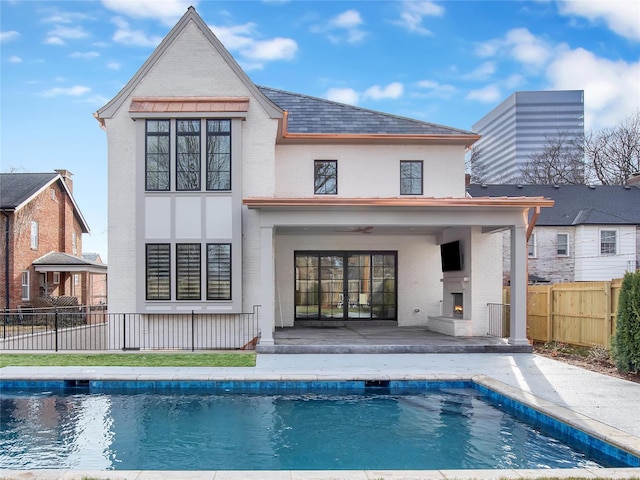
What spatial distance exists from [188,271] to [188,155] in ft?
9.97

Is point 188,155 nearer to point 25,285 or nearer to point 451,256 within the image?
point 451,256

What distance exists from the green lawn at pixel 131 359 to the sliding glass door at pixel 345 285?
5.15m

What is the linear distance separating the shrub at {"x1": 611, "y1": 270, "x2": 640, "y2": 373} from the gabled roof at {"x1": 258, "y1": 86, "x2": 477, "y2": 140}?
7593mm

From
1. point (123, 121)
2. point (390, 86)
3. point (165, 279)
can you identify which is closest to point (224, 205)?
point (165, 279)

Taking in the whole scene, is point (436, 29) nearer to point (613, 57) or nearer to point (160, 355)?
point (160, 355)

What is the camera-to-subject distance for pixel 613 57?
3091cm

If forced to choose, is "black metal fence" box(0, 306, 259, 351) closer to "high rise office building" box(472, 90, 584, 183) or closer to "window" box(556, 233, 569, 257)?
Result: "window" box(556, 233, 569, 257)

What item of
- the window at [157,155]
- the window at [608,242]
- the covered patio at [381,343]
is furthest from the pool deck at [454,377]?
the window at [608,242]

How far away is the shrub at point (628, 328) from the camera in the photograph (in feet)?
29.6

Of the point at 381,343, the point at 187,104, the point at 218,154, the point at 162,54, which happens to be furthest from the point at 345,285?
the point at 162,54

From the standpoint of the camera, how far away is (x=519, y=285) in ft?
40.8

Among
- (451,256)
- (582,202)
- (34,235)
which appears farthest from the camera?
(582,202)

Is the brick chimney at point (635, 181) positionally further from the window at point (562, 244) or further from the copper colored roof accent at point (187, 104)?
the copper colored roof accent at point (187, 104)

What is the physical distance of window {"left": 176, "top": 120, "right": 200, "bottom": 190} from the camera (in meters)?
13.3
